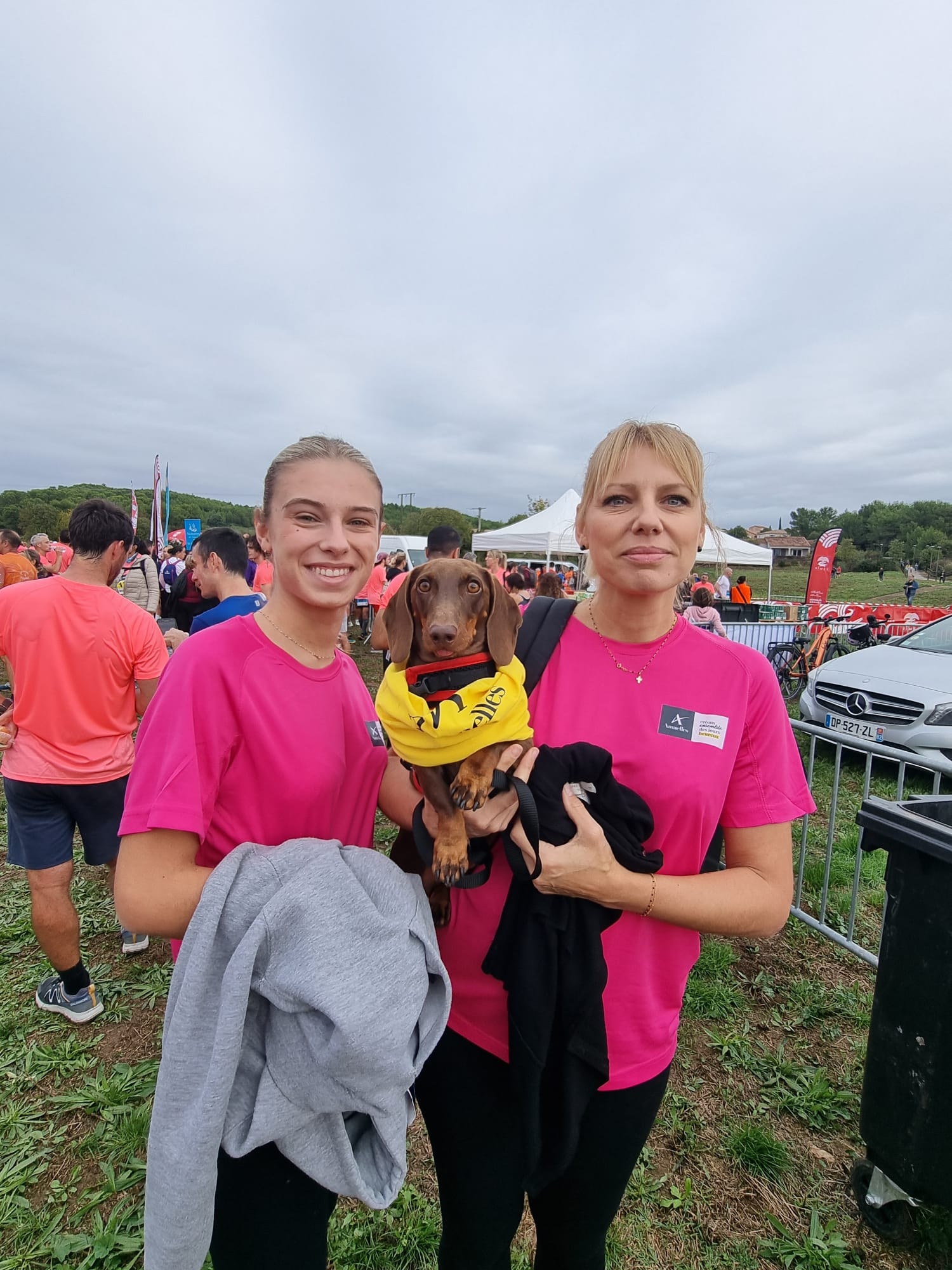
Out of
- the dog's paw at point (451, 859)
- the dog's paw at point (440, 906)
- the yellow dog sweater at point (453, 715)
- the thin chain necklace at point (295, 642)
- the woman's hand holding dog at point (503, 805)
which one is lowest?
the dog's paw at point (440, 906)

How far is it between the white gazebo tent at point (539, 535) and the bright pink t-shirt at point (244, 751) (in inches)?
558

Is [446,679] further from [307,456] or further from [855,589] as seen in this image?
[855,589]

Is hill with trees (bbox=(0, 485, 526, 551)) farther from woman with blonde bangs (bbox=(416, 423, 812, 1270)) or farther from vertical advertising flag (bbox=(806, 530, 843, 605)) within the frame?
woman with blonde bangs (bbox=(416, 423, 812, 1270))

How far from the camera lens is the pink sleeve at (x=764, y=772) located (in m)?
1.42

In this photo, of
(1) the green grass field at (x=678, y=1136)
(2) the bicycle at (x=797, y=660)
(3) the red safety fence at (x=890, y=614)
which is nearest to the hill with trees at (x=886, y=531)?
(3) the red safety fence at (x=890, y=614)

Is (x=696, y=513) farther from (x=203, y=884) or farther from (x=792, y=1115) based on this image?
(x=792, y=1115)

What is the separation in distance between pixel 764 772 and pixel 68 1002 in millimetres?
3731

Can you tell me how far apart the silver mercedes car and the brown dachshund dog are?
5.05 metres

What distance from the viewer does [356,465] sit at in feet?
5.04

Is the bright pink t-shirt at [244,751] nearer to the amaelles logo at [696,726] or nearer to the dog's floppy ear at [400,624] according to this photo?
the dog's floppy ear at [400,624]

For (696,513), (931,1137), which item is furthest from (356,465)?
(931,1137)

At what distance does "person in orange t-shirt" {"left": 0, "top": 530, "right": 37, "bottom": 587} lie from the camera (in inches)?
355

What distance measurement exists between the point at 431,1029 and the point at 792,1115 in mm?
2445

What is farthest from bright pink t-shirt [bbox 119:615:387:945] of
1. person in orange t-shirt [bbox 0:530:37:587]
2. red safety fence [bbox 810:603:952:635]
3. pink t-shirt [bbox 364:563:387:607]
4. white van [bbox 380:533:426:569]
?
white van [bbox 380:533:426:569]
